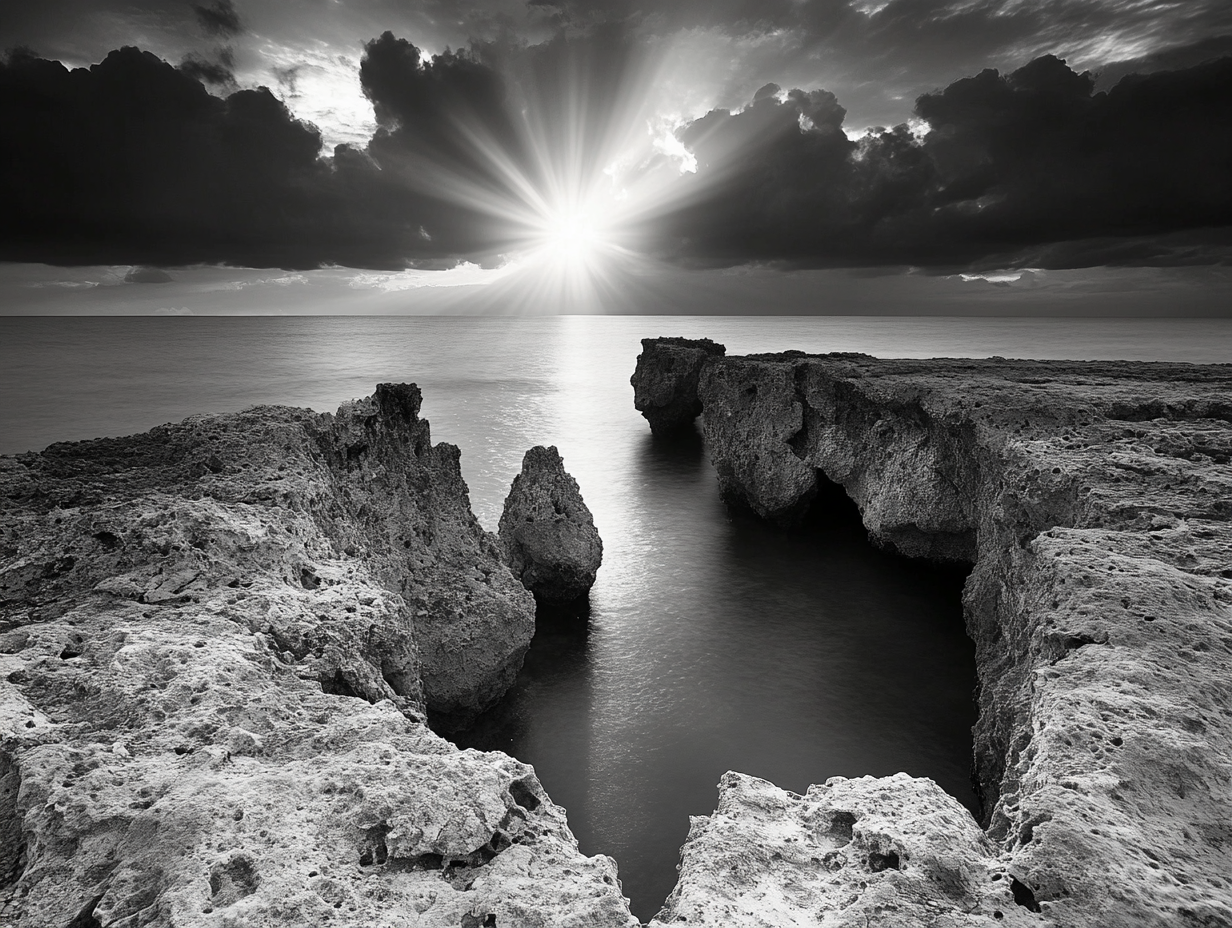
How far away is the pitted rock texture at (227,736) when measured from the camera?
4.75 metres

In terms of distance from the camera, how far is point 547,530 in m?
19.4

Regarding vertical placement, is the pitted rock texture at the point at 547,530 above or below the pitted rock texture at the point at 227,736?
below

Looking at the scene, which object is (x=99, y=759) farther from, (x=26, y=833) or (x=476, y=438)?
(x=476, y=438)

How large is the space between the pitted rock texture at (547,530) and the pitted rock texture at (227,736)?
28.9 feet

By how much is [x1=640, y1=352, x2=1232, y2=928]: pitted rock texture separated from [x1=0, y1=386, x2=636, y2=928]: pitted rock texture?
331 centimetres

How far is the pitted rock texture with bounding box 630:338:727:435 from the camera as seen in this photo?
48.6 metres

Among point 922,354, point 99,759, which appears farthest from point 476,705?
point 922,354

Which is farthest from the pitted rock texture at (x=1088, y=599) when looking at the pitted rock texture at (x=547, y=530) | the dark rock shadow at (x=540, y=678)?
the pitted rock texture at (x=547, y=530)

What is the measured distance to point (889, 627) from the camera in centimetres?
1975

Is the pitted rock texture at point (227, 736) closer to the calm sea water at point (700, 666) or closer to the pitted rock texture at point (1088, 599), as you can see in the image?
the pitted rock texture at point (1088, 599)

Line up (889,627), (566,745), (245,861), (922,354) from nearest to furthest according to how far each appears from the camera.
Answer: (245,861), (566,745), (889,627), (922,354)

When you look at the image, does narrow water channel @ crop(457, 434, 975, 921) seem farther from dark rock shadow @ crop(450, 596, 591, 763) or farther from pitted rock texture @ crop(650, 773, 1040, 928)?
pitted rock texture @ crop(650, 773, 1040, 928)

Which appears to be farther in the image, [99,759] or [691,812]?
[691,812]

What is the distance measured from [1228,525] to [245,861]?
1231 cm
